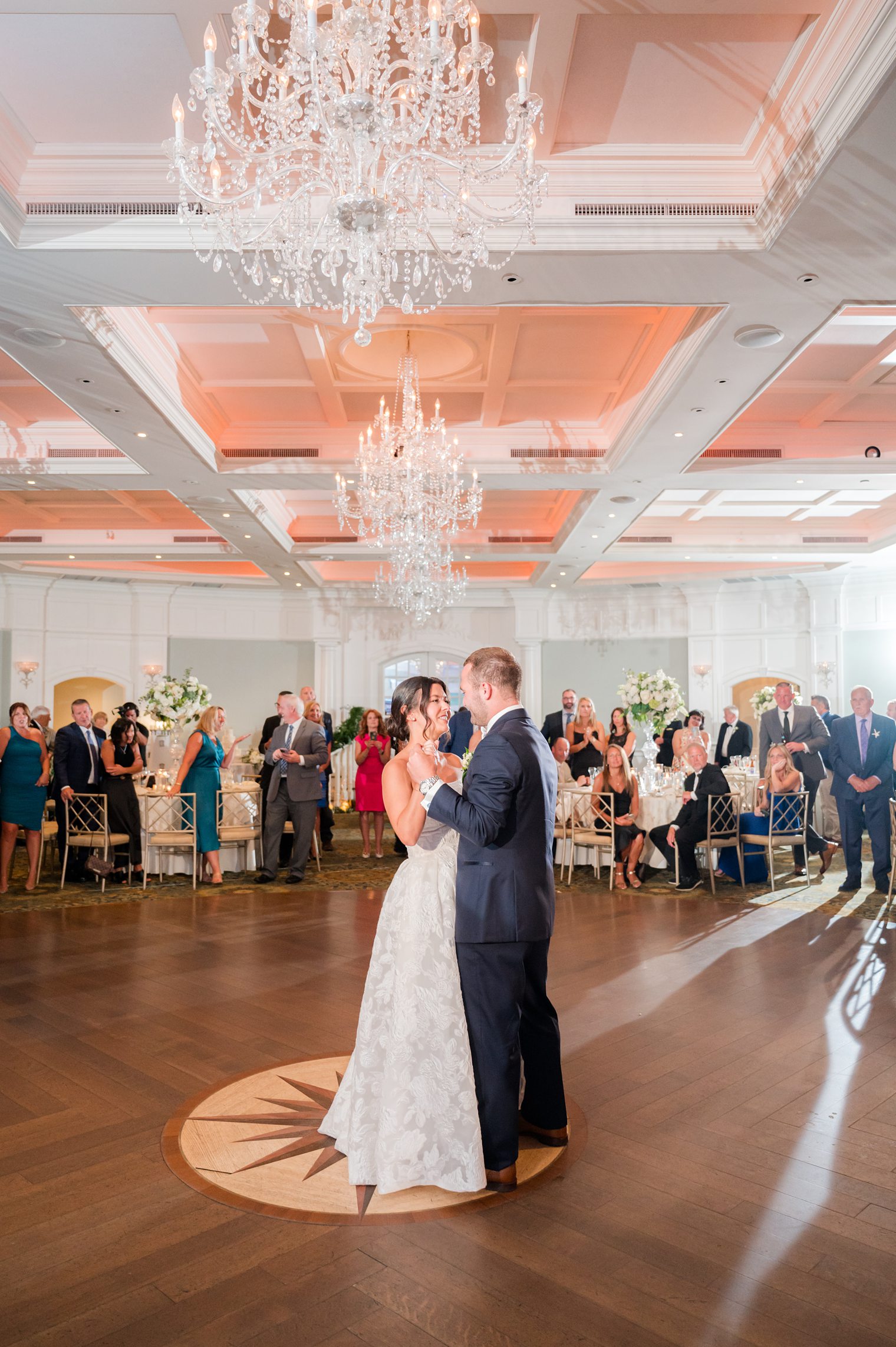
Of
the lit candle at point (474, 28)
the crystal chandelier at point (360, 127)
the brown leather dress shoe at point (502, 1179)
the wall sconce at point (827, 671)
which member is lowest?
the brown leather dress shoe at point (502, 1179)

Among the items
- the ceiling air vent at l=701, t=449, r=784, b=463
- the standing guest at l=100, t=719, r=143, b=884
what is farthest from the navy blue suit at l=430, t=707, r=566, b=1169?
the ceiling air vent at l=701, t=449, r=784, b=463

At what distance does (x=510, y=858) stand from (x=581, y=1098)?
130 centimetres

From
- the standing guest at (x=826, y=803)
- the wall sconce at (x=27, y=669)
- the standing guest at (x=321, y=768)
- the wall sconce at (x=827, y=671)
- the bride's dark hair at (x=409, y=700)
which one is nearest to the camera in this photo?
the bride's dark hair at (x=409, y=700)

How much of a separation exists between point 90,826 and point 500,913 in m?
6.54

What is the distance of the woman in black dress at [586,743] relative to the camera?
9812mm

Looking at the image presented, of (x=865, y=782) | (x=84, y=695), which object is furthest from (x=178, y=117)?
(x=84, y=695)

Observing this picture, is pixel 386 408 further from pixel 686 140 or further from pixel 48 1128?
pixel 48 1128

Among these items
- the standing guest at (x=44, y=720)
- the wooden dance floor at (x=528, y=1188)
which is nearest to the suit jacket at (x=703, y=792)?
the wooden dance floor at (x=528, y=1188)

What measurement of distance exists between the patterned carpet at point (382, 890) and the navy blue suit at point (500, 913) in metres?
4.71

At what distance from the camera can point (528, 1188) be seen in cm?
288

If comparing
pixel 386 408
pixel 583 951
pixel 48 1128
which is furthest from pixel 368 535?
pixel 48 1128

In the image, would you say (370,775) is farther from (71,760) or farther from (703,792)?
(703,792)

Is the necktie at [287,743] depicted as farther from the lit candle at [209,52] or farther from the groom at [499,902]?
the lit candle at [209,52]

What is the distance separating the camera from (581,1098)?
11.7 feet
